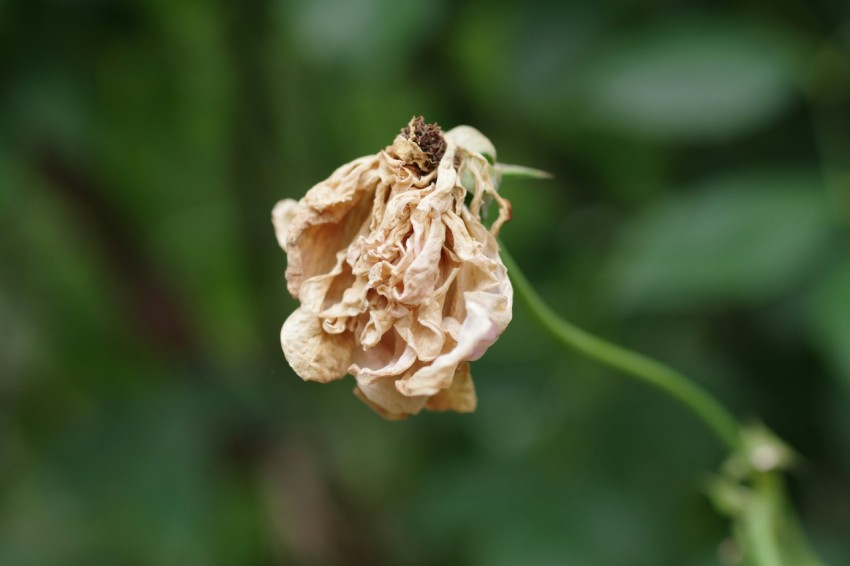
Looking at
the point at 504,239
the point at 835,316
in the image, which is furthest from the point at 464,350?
the point at 504,239

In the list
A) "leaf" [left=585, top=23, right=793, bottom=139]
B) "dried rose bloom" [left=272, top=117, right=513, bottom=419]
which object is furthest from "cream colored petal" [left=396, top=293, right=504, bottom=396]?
"leaf" [left=585, top=23, right=793, bottom=139]

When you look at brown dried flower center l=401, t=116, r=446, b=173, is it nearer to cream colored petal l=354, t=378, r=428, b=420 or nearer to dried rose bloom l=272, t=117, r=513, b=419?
dried rose bloom l=272, t=117, r=513, b=419

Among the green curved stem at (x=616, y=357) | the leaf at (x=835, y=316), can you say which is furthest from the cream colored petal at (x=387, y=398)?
the leaf at (x=835, y=316)

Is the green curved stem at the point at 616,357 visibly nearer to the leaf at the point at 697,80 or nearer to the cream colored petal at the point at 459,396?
the cream colored petal at the point at 459,396

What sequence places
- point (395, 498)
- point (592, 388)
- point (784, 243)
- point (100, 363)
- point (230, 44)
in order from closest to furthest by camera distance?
point (784, 243)
point (592, 388)
point (230, 44)
point (100, 363)
point (395, 498)

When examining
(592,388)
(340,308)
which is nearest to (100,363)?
(592,388)

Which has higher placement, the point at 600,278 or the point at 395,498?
the point at 600,278

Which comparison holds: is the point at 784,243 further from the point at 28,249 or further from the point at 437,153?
the point at 28,249

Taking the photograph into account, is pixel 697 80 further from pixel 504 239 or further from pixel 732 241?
pixel 504 239
